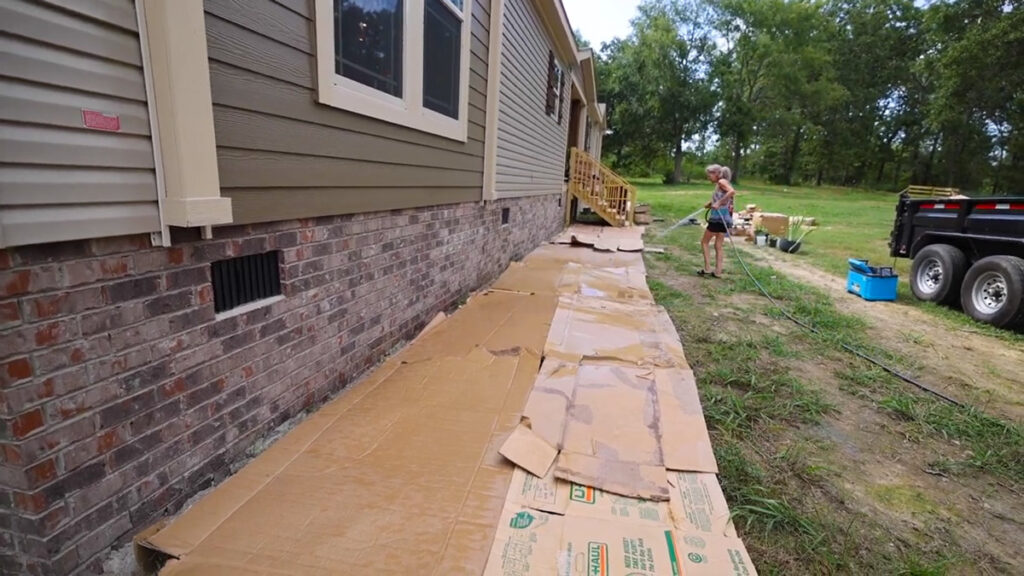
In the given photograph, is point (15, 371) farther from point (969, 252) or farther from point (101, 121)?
point (969, 252)

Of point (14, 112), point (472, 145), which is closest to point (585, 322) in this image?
point (472, 145)

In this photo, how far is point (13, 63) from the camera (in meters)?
1.22

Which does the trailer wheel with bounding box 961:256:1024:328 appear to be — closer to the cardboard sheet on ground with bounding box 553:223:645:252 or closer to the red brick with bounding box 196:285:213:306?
the cardboard sheet on ground with bounding box 553:223:645:252

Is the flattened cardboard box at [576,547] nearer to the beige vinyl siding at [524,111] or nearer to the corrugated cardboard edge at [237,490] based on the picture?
the corrugated cardboard edge at [237,490]

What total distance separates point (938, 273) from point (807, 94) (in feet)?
124

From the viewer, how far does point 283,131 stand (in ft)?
7.19

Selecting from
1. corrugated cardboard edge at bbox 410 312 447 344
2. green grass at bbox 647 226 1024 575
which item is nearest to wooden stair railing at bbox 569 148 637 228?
green grass at bbox 647 226 1024 575

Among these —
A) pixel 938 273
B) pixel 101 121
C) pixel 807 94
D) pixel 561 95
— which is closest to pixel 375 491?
pixel 101 121

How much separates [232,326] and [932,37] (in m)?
41.2

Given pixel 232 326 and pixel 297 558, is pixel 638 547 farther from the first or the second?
pixel 232 326

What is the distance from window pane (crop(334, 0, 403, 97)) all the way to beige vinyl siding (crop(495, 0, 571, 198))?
2272 millimetres

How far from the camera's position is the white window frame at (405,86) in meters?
2.38

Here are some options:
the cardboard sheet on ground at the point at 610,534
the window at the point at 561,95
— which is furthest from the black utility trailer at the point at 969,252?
the window at the point at 561,95

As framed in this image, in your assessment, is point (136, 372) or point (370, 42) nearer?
point (136, 372)
